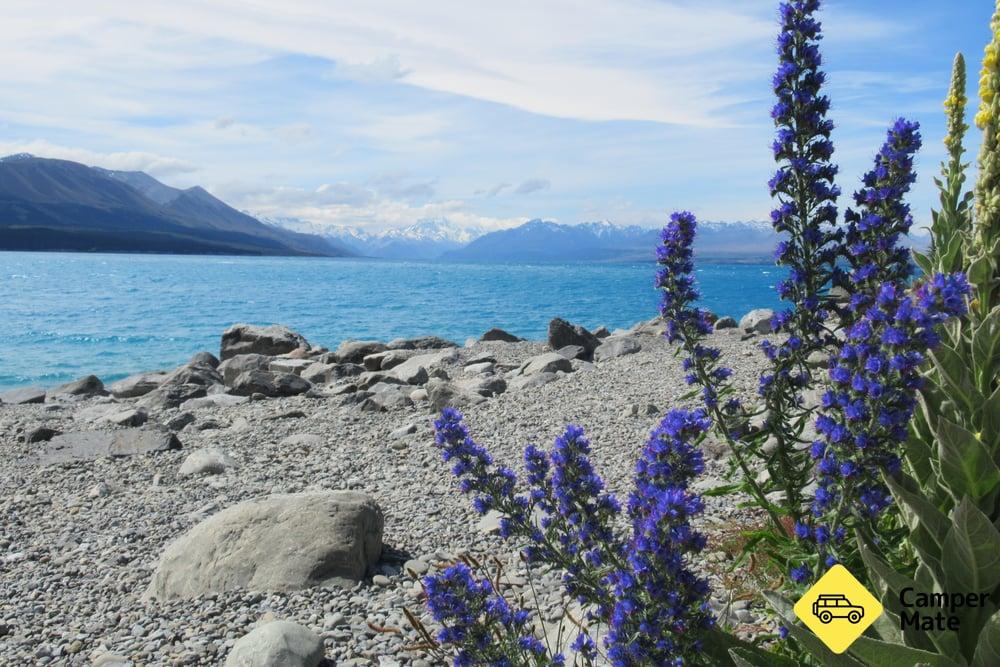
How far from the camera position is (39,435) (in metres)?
15.0

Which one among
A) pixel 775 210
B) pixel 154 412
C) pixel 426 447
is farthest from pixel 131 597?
pixel 154 412

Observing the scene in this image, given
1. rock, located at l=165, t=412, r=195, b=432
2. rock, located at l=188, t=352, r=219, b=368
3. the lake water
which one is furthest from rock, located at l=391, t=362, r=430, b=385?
the lake water

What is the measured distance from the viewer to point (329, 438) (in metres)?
13.4

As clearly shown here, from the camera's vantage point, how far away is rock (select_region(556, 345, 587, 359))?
23683mm

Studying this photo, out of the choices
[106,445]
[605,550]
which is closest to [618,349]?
[106,445]

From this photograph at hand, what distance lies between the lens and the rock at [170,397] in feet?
65.6

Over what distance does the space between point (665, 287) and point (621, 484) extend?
17.9 ft

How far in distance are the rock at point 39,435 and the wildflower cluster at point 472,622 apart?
1442 cm

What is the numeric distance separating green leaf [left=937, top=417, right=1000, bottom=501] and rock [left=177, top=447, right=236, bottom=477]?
1084cm

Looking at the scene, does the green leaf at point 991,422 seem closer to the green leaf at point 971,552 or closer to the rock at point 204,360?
the green leaf at point 971,552

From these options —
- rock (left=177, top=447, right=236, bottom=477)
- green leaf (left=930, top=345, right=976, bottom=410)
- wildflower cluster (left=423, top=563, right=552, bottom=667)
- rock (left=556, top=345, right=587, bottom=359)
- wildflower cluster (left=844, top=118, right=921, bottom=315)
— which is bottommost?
rock (left=177, top=447, right=236, bottom=477)

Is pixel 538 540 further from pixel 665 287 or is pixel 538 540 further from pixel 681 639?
pixel 665 287

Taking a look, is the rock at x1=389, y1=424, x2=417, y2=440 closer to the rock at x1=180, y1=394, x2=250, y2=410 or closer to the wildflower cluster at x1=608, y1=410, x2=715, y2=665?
the rock at x1=180, y1=394, x2=250, y2=410

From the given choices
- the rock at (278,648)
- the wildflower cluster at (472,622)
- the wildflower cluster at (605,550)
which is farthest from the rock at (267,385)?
the wildflower cluster at (472,622)
